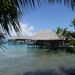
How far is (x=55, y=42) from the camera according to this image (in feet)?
112

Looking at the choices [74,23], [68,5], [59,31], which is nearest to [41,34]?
[59,31]

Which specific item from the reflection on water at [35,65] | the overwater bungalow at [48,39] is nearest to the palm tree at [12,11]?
the reflection on water at [35,65]

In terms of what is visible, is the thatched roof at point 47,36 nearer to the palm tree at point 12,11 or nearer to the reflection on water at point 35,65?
the reflection on water at point 35,65

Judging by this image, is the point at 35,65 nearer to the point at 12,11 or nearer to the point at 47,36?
the point at 12,11

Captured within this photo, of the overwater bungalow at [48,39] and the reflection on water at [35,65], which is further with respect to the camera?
the overwater bungalow at [48,39]

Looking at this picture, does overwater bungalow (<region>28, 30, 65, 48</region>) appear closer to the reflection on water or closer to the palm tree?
the reflection on water

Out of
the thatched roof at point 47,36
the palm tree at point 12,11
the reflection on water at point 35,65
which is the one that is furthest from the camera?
the thatched roof at point 47,36

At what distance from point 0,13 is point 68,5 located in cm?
47

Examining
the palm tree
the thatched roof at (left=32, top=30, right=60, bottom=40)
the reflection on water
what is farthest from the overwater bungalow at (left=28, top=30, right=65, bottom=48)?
the palm tree

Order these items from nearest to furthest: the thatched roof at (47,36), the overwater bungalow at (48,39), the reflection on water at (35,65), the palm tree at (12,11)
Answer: the palm tree at (12,11)
the reflection on water at (35,65)
the thatched roof at (47,36)
the overwater bungalow at (48,39)

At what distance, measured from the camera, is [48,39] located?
33375 millimetres

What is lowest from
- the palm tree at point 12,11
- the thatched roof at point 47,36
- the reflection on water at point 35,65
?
the reflection on water at point 35,65

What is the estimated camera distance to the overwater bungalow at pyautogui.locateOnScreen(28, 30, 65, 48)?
33.4 meters

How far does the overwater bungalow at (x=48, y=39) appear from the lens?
33356mm
